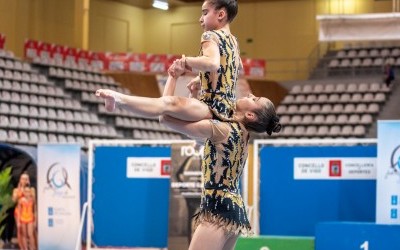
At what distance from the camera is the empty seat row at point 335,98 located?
21734 millimetres

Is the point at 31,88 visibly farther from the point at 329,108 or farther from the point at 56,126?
the point at 329,108

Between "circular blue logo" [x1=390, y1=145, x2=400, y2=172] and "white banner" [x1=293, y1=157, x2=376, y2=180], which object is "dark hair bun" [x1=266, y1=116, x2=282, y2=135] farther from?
"white banner" [x1=293, y1=157, x2=376, y2=180]

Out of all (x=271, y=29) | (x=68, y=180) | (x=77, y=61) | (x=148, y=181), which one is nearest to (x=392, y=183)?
(x=148, y=181)

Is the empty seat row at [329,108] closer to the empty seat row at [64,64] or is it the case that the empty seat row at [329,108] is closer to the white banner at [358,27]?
the empty seat row at [64,64]

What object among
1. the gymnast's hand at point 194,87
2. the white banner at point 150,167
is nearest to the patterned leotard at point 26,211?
the white banner at point 150,167

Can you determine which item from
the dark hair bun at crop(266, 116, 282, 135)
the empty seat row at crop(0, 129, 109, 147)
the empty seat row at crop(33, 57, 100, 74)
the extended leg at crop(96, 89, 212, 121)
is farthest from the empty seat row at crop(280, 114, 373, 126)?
Result: the extended leg at crop(96, 89, 212, 121)

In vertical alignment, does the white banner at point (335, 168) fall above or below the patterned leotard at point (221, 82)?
below

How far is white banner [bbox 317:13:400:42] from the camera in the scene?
1584 centimetres

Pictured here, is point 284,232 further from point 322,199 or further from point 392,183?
point 392,183

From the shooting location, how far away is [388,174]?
883cm

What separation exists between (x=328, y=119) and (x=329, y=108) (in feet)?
1.93

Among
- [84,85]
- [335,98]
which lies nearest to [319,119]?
[335,98]

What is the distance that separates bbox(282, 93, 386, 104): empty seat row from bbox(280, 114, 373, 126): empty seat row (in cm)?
46

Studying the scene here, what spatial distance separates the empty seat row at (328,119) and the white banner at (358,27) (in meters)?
5.09
